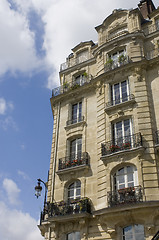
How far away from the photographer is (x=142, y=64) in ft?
62.4

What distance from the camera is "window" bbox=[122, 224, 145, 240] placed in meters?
13.7

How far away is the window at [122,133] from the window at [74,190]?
3.40 meters

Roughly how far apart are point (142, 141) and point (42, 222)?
290 inches

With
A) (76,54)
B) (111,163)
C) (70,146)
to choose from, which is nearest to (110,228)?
(111,163)

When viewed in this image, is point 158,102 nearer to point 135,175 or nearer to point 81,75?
point 135,175

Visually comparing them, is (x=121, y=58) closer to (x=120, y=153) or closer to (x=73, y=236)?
(x=120, y=153)

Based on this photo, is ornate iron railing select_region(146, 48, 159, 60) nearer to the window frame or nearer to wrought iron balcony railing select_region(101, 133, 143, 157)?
wrought iron balcony railing select_region(101, 133, 143, 157)

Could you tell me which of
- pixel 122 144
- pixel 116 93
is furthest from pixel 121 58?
pixel 122 144

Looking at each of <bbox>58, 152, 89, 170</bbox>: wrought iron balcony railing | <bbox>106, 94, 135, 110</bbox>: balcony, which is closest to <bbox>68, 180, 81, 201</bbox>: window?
<bbox>58, 152, 89, 170</bbox>: wrought iron balcony railing

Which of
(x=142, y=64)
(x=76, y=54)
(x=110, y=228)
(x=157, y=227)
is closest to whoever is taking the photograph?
(x=157, y=227)

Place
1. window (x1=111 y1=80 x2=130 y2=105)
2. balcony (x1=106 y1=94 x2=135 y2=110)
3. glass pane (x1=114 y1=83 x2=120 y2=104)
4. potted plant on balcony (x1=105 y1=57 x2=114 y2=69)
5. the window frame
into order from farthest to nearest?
potted plant on balcony (x1=105 y1=57 x2=114 y2=69), glass pane (x1=114 y1=83 x2=120 y2=104), window (x1=111 y1=80 x2=130 y2=105), balcony (x1=106 y1=94 x2=135 y2=110), the window frame

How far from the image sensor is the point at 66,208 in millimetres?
16203

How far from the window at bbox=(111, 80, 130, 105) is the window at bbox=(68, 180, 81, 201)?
18.6ft

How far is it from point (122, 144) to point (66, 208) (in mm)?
4761
